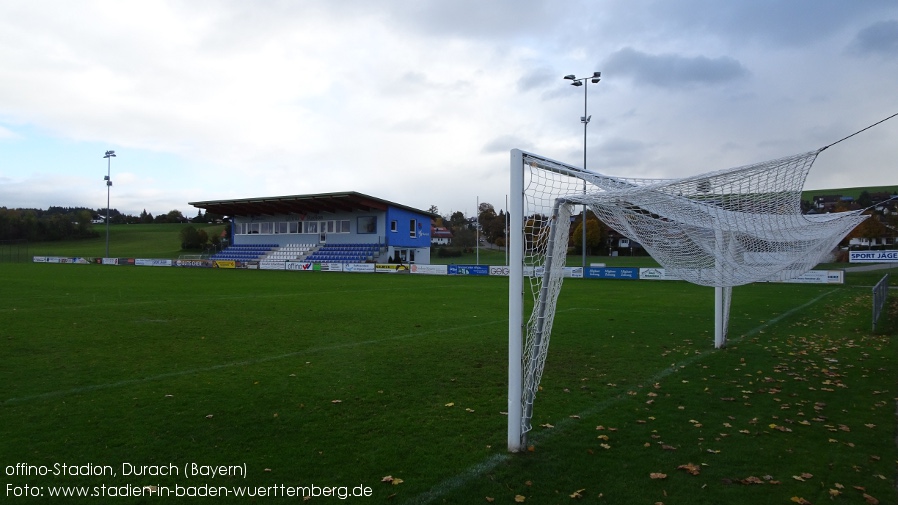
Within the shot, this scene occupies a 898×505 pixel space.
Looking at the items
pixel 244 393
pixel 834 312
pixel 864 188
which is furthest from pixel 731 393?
pixel 864 188

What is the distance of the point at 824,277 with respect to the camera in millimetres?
27625

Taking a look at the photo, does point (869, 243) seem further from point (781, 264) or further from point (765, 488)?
point (765, 488)

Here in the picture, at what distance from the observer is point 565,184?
5555 millimetres

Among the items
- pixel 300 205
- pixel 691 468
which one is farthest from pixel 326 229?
Answer: pixel 691 468

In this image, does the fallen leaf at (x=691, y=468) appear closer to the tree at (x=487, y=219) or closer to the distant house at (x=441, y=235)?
the tree at (x=487, y=219)

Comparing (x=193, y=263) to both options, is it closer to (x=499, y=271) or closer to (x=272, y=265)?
(x=272, y=265)

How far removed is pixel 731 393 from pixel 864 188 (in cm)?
5972

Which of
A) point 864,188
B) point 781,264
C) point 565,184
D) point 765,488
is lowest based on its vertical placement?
point 765,488

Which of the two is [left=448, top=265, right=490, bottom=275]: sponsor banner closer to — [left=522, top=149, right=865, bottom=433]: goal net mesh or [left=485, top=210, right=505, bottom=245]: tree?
[left=522, top=149, right=865, bottom=433]: goal net mesh

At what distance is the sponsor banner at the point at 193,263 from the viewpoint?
46.9 metres

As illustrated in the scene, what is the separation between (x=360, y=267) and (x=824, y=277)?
2749 centimetres

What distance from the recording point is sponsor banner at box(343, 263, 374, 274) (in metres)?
38.0

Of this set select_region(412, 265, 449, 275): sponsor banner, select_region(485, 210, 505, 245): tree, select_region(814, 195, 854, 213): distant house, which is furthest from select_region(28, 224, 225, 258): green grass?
select_region(814, 195, 854, 213): distant house

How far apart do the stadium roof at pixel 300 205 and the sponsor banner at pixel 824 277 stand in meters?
29.8
